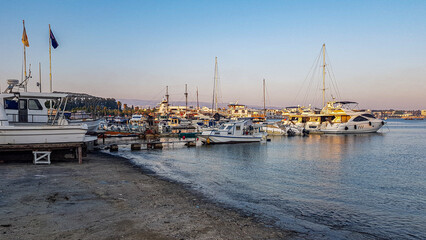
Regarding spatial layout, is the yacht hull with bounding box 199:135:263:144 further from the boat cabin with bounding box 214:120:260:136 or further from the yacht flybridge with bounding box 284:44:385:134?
the yacht flybridge with bounding box 284:44:385:134

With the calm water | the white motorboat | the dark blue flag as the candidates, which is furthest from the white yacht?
the dark blue flag

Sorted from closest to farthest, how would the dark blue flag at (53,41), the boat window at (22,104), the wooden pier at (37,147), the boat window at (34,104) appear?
the wooden pier at (37,147) → the boat window at (22,104) → the boat window at (34,104) → the dark blue flag at (53,41)

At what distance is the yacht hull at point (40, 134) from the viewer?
17188mm

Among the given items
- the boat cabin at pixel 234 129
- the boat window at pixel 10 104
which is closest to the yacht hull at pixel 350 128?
the boat cabin at pixel 234 129

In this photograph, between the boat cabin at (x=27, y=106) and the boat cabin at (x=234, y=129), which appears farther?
the boat cabin at (x=234, y=129)

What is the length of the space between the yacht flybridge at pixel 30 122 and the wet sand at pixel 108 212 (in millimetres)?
3374

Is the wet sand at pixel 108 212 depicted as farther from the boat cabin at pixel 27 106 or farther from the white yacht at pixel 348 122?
the white yacht at pixel 348 122

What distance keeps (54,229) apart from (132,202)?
11.4 feet

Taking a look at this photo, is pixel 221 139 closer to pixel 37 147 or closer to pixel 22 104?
pixel 22 104

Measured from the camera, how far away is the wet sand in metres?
7.74

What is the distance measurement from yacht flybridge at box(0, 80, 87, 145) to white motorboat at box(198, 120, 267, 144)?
2446 centimetres

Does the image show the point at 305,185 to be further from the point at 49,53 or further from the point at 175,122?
the point at 175,122

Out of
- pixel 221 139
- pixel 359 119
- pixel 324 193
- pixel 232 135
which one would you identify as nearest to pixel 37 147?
pixel 324 193

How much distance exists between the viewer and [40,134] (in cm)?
1781
